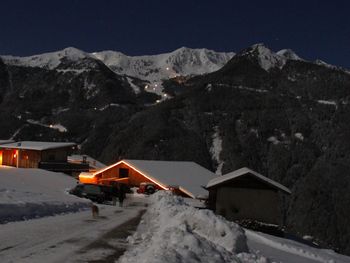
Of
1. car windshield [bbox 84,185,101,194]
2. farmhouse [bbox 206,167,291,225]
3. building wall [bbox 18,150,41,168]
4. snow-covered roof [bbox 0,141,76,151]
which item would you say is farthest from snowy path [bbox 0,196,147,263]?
building wall [bbox 18,150,41,168]

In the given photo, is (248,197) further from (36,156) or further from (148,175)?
(36,156)

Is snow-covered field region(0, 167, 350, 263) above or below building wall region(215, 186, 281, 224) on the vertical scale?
above

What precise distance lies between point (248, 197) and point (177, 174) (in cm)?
3189

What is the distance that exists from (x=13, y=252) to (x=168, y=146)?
6165 inches

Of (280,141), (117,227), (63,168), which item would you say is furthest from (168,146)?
(117,227)

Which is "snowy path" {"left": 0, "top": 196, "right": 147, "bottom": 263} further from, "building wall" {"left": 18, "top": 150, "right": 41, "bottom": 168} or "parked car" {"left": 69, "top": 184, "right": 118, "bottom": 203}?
"building wall" {"left": 18, "top": 150, "right": 41, "bottom": 168}

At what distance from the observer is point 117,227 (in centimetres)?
2067

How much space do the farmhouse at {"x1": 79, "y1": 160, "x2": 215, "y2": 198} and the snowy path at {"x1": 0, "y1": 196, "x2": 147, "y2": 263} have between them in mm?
46997

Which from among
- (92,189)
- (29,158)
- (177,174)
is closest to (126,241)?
(92,189)

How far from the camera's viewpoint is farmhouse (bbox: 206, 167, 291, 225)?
136ft

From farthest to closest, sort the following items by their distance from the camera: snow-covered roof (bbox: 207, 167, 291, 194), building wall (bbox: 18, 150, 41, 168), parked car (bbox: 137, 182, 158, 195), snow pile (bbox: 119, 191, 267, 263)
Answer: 1. building wall (bbox: 18, 150, 41, 168)
2. parked car (bbox: 137, 182, 158, 195)
3. snow-covered roof (bbox: 207, 167, 291, 194)
4. snow pile (bbox: 119, 191, 267, 263)

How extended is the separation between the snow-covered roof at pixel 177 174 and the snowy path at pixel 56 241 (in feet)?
145

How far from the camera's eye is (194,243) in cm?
1206

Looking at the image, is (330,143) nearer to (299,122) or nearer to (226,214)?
(299,122)
